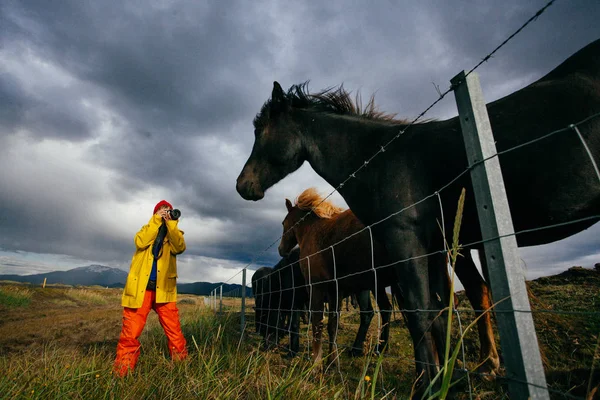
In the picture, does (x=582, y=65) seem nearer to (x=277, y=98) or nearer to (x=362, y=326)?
(x=277, y=98)

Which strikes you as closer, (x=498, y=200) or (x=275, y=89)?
(x=498, y=200)

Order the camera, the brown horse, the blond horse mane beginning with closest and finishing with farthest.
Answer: the brown horse → the camera → the blond horse mane

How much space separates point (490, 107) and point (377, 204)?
0.93m

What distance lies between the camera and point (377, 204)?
2.29 metres

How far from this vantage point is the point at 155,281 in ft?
13.0

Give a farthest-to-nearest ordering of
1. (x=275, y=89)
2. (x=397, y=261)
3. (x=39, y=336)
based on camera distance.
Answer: (x=39, y=336) → (x=275, y=89) → (x=397, y=261)

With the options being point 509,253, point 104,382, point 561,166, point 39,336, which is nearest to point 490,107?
point 561,166

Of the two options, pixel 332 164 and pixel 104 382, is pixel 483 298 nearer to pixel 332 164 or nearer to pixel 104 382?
pixel 332 164

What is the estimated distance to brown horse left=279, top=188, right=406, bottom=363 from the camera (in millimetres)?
3721

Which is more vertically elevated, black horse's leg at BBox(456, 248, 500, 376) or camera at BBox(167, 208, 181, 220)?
camera at BBox(167, 208, 181, 220)

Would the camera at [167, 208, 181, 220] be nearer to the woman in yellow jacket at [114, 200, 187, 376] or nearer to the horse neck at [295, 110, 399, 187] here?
the woman in yellow jacket at [114, 200, 187, 376]

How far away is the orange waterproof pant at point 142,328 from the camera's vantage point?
3.39 meters

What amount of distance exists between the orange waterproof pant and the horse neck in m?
2.36

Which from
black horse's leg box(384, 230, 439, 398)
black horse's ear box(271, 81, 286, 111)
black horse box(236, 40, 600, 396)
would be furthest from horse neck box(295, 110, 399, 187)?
black horse's leg box(384, 230, 439, 398)
